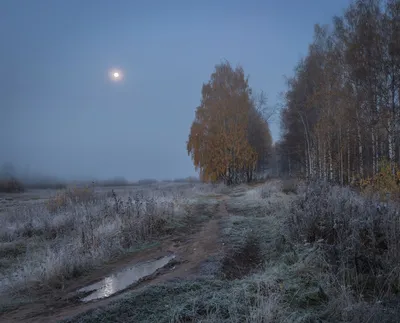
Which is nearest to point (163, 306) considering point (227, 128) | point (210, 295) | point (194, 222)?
point (210, 295)

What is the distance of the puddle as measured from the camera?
4.61 meters

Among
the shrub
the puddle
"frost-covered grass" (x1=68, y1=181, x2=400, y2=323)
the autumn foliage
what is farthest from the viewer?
the autumn foliage

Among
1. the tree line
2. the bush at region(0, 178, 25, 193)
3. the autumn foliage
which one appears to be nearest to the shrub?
the tree line

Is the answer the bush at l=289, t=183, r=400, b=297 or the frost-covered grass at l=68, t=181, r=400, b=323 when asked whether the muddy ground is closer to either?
the frost-covered grass at l=68, t=181, r=400, b=323

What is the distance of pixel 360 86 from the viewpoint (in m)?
15.3

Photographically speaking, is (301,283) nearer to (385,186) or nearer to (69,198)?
(385,186)

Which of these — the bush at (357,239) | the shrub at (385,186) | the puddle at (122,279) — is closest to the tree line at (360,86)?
the shrub at (385,186)

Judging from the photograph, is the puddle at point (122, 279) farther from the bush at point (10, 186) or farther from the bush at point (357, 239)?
the bush at point (10, 186)

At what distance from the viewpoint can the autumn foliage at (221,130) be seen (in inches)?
940

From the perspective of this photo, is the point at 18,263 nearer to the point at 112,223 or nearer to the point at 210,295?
the point at 112,223

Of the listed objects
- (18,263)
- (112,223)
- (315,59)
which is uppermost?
(315,59)

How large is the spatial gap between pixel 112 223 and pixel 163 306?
5.36m

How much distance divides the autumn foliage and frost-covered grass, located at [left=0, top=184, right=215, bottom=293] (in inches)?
483

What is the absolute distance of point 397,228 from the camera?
15.1 feet
